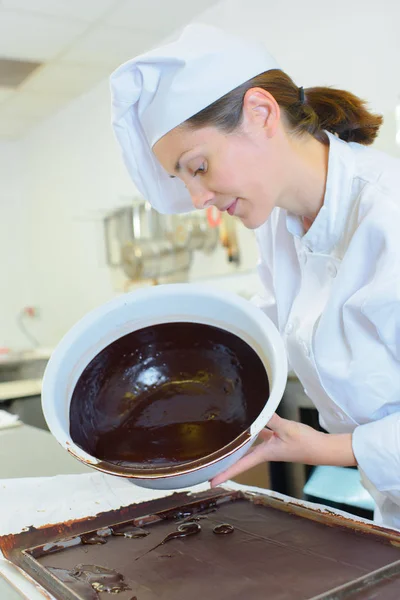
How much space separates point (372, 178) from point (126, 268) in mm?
3020

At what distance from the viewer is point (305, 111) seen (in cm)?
122

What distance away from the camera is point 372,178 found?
1.13 m

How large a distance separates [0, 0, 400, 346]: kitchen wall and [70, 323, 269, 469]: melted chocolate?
1.66 metres

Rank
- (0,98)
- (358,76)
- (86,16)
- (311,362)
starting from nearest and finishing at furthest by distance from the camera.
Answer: (311,362)
(358,76)
(86,16)
(0,98)

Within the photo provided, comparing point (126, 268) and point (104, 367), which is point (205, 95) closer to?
point (104, 367)

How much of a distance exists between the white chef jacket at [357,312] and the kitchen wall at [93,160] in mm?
1381

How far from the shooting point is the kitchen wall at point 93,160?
2510 mm

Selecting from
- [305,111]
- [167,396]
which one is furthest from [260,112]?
[167,396]

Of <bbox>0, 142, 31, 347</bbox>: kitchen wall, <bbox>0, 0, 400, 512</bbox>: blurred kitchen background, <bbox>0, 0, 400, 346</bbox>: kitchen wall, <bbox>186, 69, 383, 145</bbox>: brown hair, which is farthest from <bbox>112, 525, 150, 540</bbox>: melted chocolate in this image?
<bbox>0, 142, 31, 347</bbox>: kitchen wall

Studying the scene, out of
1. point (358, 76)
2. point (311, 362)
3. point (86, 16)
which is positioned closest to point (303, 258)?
point (311, 362)

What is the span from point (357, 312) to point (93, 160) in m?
3.77

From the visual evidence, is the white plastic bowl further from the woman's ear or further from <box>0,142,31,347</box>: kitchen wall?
<box>0,142,31,347</box>: kitchen wall

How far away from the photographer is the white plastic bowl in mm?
876

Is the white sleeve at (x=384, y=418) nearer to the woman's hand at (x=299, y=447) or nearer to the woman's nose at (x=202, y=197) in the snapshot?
the woman's hand at (x=299, y=447)
